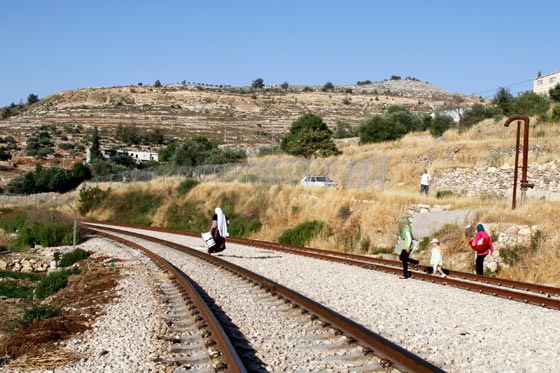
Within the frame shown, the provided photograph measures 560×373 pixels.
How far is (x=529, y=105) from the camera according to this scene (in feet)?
193

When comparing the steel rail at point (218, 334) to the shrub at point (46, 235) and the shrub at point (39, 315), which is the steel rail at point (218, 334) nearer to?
the shrub at point (39, 315)

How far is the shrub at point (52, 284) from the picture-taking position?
18425 mm

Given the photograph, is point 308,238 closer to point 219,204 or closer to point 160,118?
point 219,204

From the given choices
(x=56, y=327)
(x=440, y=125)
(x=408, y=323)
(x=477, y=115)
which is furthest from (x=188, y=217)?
(x=408, y=323)

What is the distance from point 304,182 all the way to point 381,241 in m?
14.7

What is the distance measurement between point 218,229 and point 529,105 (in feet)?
152

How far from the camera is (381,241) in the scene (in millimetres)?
25266

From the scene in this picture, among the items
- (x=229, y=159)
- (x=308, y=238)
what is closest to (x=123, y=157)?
(x=229, y=159)

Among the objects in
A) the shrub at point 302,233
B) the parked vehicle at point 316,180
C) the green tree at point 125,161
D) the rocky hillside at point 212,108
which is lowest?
the shrub at point 302,233

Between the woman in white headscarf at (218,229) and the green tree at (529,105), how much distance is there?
4124 cm

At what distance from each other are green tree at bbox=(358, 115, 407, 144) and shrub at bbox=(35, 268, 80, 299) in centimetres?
4876

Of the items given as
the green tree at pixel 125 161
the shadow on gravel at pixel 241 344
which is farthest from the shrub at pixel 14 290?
the green tree at pixel 125 161

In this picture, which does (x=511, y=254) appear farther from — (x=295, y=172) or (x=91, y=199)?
(x=91, y=199)

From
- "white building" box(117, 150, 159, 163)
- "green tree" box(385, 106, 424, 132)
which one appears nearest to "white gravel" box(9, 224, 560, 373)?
"green tree" box(385, 106, 424, 132)
